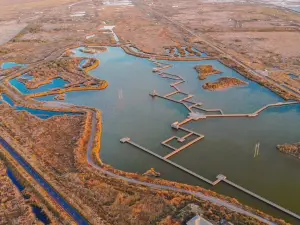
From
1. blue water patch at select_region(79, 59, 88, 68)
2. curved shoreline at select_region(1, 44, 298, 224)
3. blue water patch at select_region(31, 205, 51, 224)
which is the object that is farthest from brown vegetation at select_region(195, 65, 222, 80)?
blue water patch at select_region(31, 205, 51, 224)

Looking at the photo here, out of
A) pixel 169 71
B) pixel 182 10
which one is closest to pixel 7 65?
pixel 169 71

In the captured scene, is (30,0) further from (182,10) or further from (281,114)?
(281,114)

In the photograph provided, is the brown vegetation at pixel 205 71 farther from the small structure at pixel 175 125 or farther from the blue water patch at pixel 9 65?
the blue water patch at pixel 9 65

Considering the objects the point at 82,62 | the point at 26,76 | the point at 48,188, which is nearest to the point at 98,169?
the point at 48,188

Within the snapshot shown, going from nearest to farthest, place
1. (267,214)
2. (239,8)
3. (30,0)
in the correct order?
(267,214) < (239,8) < (30,0)

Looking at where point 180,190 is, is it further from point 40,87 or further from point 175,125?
point 40,87

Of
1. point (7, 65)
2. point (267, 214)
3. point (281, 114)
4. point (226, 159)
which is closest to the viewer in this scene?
point (267, 214)

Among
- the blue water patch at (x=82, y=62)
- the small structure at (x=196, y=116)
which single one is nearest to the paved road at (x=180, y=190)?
the small structure at (x=196, y=116)

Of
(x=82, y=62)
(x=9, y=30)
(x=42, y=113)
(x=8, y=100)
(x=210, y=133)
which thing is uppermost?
(x=9, y=30)
